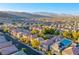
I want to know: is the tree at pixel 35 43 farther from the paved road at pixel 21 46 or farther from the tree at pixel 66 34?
the tree at pixel 66 34

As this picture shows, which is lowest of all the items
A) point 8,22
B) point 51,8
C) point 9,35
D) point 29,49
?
point 29,49

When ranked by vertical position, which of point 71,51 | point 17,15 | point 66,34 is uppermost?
point 17,15

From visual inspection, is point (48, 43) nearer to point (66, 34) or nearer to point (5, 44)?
point (66, 34)

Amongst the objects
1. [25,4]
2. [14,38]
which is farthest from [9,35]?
[25,4]

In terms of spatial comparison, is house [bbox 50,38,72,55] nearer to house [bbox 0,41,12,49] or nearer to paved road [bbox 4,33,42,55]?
paved road [bbox 4,33,42,55]

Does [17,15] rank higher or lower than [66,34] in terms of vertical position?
higher

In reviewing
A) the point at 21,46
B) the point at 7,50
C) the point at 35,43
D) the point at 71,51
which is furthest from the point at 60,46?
the point at 7,50

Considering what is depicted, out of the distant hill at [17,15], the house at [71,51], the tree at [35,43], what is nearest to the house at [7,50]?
the tree at [35,43]

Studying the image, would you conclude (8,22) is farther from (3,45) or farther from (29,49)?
(29,49)
